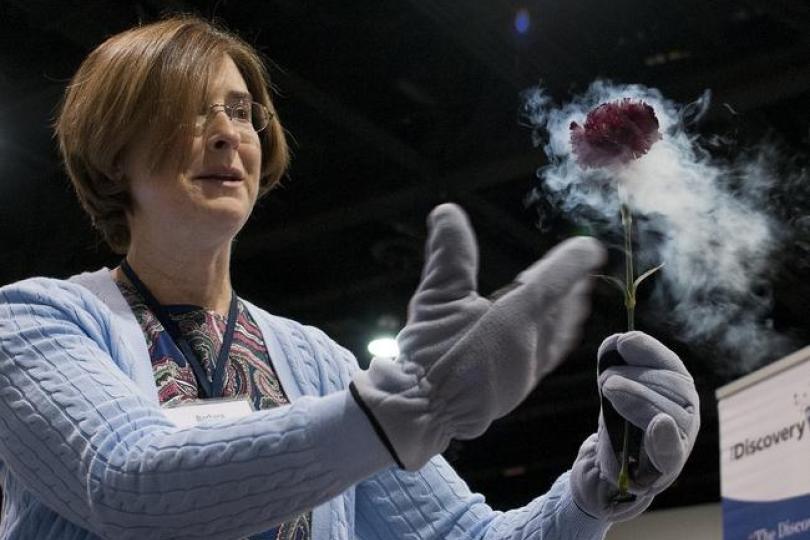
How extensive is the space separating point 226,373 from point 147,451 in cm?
40

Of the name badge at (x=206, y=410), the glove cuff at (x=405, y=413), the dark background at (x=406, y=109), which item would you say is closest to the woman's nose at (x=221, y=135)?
the name badge at (x=206, y=410)

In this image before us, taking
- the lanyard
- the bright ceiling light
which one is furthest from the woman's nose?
the bright ceiling light

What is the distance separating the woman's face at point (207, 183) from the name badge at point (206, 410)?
0.22 metres

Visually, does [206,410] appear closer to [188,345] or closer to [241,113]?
[188,345]

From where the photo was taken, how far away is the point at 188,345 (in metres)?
1.51

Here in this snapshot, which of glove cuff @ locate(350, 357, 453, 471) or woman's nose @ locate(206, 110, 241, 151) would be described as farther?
woman's nose @ locate(206, 110, 241, 151)

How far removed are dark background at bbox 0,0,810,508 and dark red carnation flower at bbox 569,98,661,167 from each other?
1323 mm

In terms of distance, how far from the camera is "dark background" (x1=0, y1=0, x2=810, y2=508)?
423cm

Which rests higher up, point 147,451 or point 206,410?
point 206,410

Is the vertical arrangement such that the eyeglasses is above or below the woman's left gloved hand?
above

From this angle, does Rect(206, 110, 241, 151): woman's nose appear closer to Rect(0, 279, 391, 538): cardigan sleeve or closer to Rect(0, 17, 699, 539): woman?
Rect(0, 17, 699, 539): woman

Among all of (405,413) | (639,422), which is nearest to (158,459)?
(405,413)

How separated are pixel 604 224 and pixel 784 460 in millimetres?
1429

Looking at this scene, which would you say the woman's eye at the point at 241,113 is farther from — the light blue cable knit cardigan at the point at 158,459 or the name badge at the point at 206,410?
the name badge at the point at 206,410
